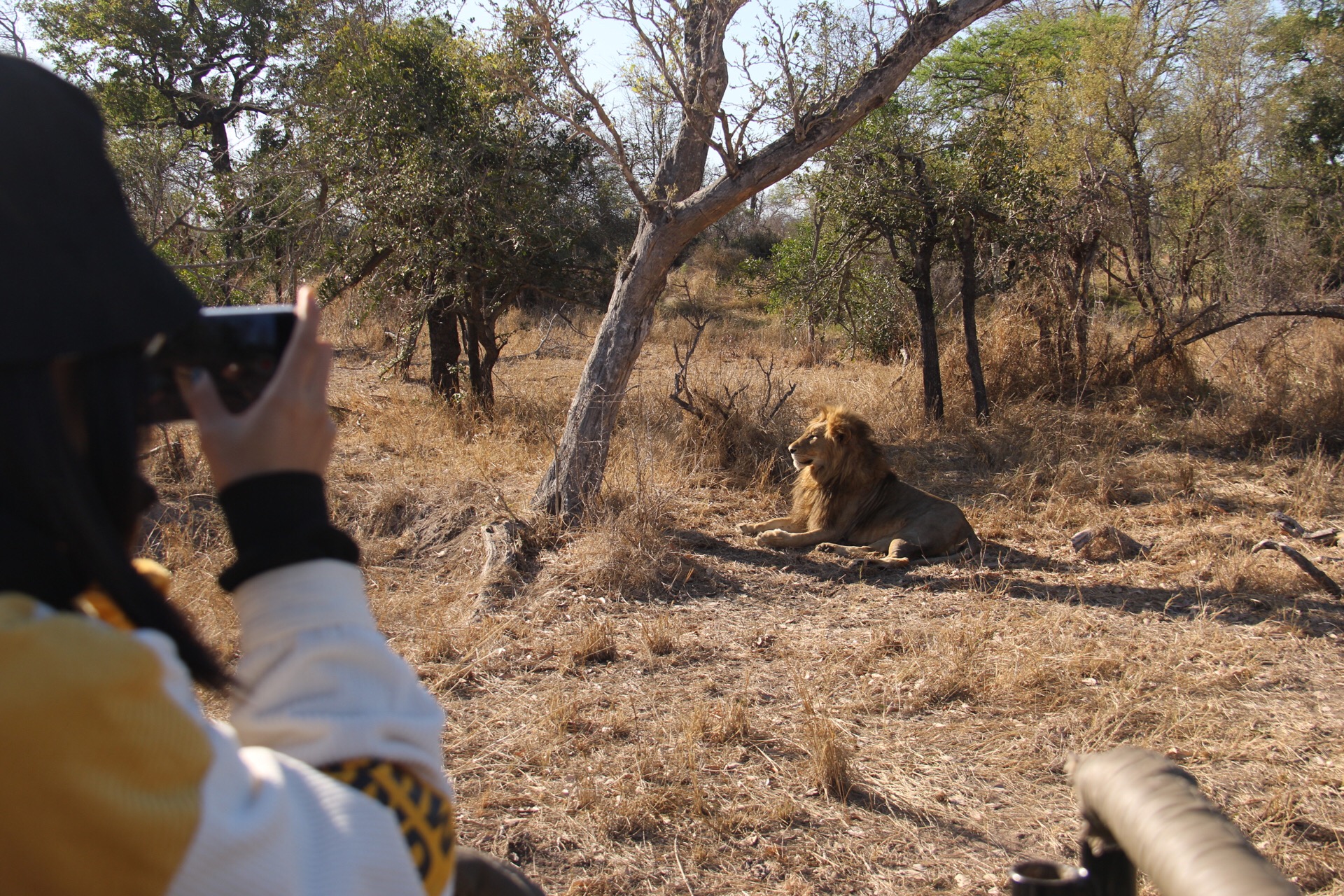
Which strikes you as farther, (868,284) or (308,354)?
(868,284)

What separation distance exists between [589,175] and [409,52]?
2.57m

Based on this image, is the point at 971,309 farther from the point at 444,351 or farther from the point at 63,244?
the point at 63,244

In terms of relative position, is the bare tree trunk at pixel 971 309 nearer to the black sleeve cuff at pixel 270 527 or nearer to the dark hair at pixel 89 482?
the black sleeve cuff at pixel 270 527

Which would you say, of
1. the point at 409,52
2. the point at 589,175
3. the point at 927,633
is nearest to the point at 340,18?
the point at 409,52

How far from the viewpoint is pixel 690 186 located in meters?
7.32

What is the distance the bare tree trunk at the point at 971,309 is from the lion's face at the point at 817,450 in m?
3.25

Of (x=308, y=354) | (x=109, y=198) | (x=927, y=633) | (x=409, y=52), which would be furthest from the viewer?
(x=409, y=52)

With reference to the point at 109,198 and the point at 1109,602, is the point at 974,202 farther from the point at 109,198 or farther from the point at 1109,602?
the point at 109,198

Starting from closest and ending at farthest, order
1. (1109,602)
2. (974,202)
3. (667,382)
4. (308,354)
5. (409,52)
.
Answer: (308,354) < (1109,602) < (974,202) < (409,52) < (667,382)

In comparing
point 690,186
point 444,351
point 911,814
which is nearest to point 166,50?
point 444,351

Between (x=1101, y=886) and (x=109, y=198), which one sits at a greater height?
(x=109, y=198)

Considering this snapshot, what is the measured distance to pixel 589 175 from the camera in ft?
38.6

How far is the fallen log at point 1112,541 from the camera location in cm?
659

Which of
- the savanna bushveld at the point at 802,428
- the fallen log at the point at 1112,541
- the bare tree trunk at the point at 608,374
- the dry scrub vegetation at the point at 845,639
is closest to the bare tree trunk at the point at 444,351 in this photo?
the savanna bushveld at the point at 802,428
